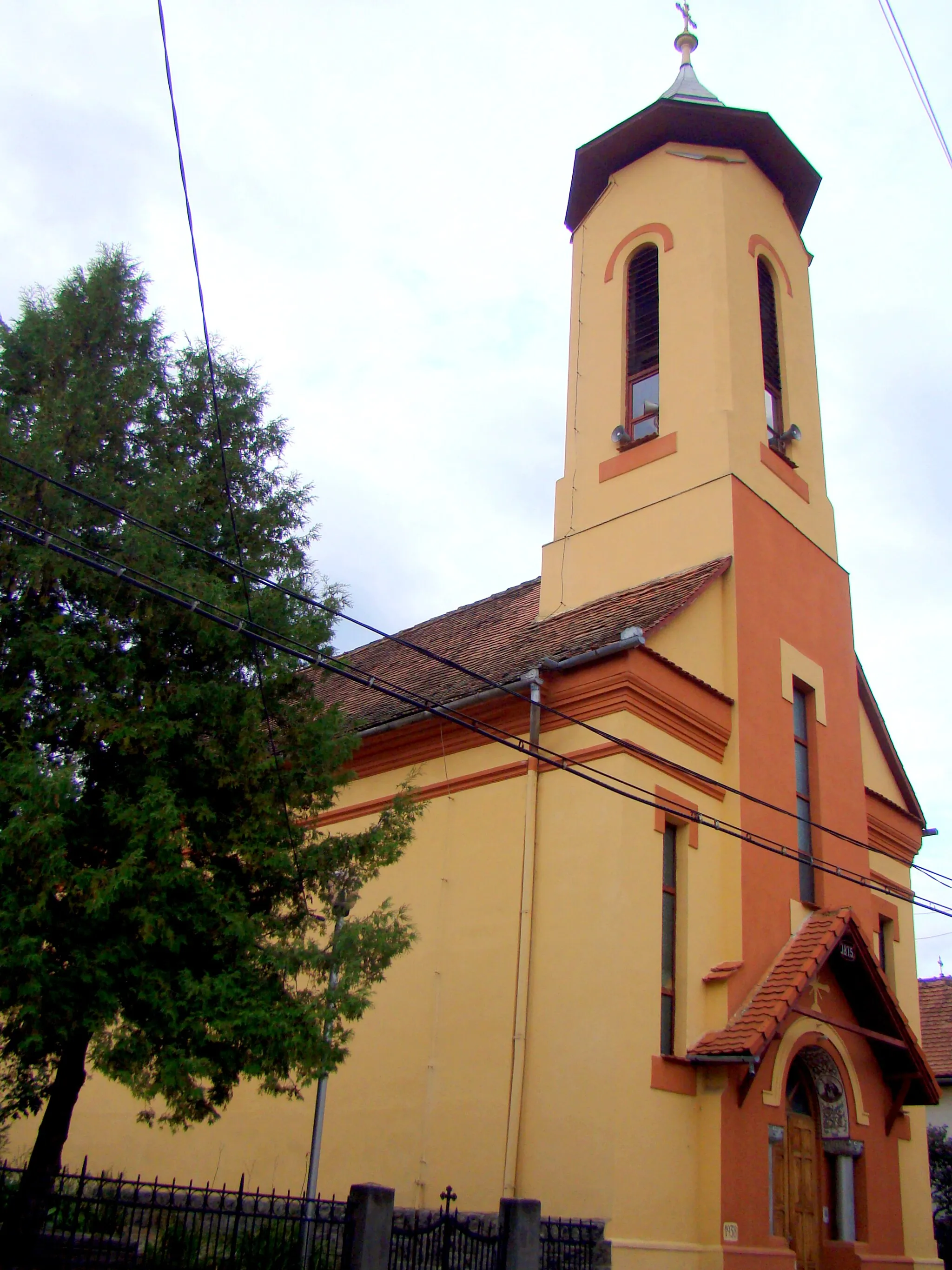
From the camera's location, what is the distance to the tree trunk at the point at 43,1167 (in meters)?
8.54

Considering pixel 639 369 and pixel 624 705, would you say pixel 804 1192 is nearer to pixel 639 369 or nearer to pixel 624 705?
pixel 624 705

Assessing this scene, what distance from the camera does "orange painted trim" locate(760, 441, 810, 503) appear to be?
18141mm

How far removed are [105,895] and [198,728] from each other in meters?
1.96

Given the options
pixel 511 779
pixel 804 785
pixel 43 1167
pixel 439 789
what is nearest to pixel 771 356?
pixel 804 785

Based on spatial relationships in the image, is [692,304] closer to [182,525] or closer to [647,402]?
[647,402]

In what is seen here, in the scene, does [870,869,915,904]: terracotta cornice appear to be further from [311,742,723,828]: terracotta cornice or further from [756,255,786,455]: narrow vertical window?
[756,255,786,455]: narrow vertical window

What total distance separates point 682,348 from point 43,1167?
48.3 ft

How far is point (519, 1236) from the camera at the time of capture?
396 inches

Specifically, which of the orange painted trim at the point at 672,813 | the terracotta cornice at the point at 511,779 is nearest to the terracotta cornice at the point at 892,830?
the terracotta cornice at the point at 511,779

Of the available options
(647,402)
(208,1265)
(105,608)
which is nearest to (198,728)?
(105,608)

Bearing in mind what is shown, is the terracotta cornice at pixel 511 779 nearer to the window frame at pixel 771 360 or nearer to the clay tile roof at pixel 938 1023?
the window frame at pixel 771 360

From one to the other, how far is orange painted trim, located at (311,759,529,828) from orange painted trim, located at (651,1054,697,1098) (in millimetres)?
3833

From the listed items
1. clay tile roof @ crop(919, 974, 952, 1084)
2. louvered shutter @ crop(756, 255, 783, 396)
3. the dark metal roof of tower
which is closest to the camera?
louvered shutter @ crop(756, 255, 783, 396)

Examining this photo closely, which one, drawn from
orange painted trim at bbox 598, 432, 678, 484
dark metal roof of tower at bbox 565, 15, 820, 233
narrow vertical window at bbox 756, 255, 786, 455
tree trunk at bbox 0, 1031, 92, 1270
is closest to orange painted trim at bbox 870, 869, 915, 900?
narrow vertical window at bbox 756, 255, 786, 455
